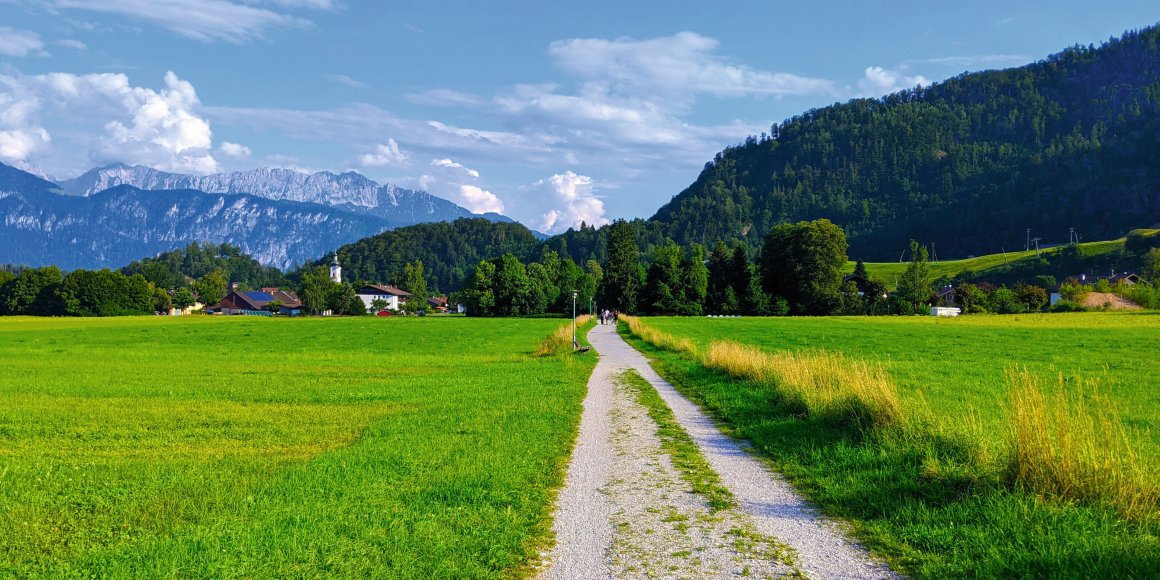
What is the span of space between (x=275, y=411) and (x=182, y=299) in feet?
609

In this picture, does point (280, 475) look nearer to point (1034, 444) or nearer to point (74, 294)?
point (1034, 444)

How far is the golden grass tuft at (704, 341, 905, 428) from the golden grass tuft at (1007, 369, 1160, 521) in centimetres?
320

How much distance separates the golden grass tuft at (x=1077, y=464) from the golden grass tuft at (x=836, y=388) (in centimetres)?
320

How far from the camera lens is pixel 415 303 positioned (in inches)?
7402

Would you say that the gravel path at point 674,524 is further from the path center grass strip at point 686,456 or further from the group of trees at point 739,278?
the group of trees at point 739,278

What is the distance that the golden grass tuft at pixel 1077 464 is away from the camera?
709 centimetres

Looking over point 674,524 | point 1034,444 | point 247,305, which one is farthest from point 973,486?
point 247,305

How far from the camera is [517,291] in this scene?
→ 13488 centimetres

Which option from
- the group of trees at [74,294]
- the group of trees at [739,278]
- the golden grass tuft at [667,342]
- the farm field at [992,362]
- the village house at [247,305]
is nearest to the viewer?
the farm field at [992,362]

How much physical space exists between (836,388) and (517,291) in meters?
122

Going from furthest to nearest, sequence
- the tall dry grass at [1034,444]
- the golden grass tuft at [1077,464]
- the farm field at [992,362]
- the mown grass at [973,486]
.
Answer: the farm field at [992,362] → the tall dry grass at [1034,444] → the golden grass tuft at [1077,464] → the mown grass at [973,486]

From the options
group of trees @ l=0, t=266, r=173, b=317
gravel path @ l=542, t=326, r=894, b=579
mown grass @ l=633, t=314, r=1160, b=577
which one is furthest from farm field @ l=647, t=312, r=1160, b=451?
group of trees @ l=0, t=266, r=173, b=317

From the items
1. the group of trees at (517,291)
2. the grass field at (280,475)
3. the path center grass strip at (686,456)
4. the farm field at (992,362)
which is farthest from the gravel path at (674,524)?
the group of trees at (517,291)

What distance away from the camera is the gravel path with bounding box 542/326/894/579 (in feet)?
20.3
